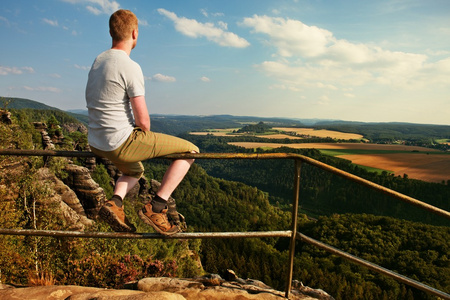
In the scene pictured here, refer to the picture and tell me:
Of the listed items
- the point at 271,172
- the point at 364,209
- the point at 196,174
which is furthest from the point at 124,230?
the point at 271,172

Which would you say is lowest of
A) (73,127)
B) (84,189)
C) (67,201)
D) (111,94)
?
(84,189)

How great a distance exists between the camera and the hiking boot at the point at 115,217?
2842mm

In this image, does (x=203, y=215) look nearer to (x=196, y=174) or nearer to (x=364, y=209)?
(x=196, y=174)

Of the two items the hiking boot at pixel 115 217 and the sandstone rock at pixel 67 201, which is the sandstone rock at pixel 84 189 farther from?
the hiking boot at pixel 115 217

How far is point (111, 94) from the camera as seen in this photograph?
107 inches

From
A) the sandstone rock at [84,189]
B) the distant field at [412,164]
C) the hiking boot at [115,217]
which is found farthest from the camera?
the distant field at [412,164]

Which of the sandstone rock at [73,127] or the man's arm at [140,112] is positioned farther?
the sandstone rock at [73,127]

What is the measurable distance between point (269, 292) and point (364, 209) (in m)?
126

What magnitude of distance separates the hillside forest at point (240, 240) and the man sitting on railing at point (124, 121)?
2581 mm

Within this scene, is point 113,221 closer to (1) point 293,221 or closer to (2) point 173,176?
(2) point 173,176

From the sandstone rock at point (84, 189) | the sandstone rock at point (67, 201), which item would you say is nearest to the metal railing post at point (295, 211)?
the sandstone rock at point (67, 201)

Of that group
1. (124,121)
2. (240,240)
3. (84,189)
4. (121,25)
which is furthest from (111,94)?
(240,240)

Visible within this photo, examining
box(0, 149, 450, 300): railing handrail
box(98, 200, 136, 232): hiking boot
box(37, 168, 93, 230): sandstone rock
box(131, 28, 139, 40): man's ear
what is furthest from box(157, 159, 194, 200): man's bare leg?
box(37, 168, 93, 230): sandstone rock

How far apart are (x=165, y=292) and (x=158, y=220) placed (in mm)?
831
